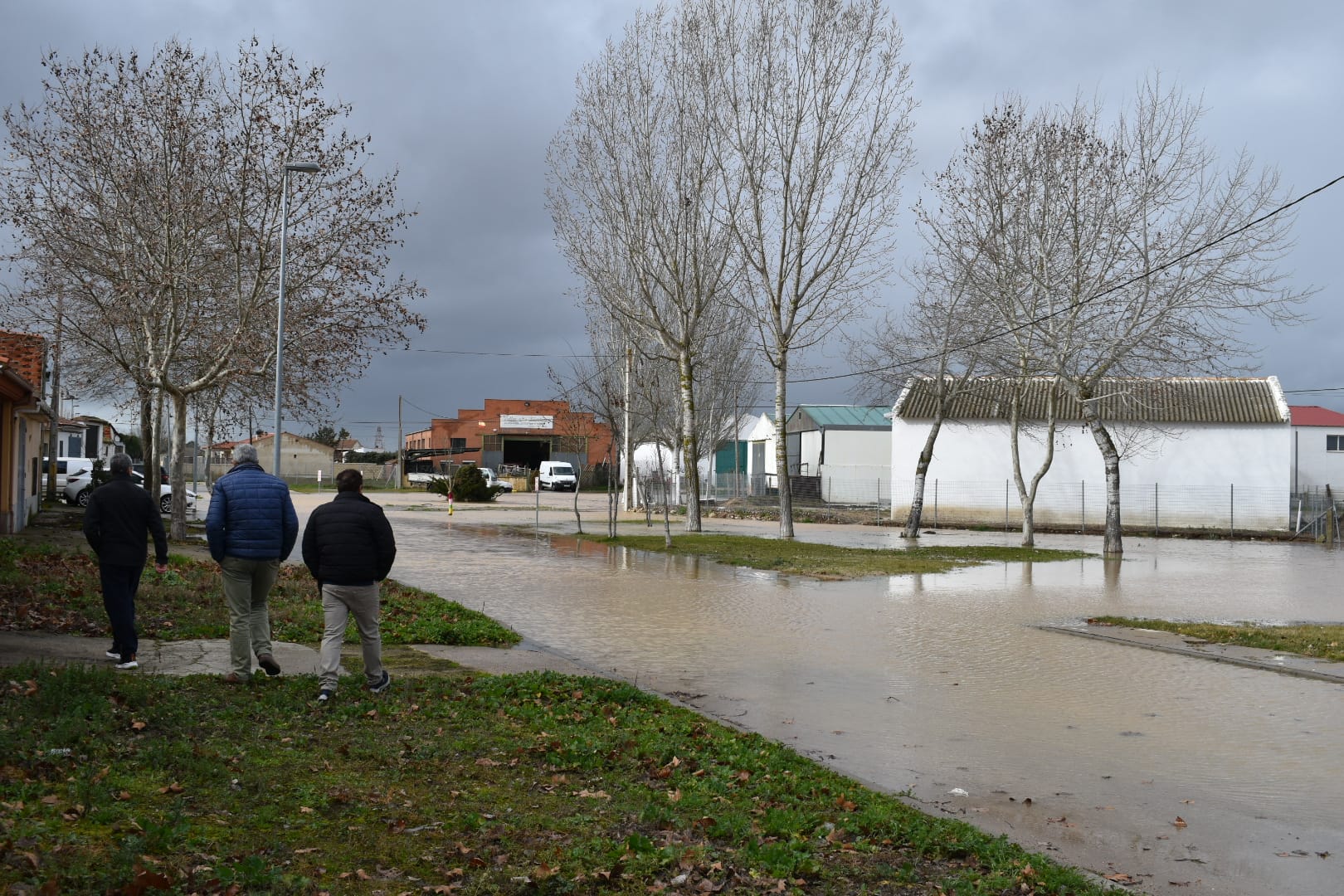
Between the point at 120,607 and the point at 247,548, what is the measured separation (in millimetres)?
1302

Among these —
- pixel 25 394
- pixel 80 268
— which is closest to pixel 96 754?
pixel 25 394

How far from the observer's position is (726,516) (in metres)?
48.1

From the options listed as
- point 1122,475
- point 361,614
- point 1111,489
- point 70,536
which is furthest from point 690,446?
point 361,614

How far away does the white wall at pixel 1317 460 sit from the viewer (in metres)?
57.7

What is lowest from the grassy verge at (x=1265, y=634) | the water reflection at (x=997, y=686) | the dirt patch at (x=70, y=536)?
the water reflection at (x=997, y=686)

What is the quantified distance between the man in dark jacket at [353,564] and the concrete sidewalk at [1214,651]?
339 inches

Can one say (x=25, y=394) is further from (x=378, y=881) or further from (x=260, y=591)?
(x=378, y=881)

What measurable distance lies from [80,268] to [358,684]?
17918mm

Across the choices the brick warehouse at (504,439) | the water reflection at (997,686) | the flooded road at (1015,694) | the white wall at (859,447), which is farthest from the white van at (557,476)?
the flooded road at (1015,694)

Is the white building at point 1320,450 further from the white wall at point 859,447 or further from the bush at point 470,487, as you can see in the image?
the bush at point 470,487

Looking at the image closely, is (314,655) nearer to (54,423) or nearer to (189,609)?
(189,609)

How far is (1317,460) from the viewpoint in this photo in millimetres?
60312

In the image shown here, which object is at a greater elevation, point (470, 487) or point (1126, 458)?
point (1126, 458)

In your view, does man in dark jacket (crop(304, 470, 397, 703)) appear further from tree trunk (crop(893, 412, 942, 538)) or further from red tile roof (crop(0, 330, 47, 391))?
tree trunk (crop(893, 412, 942, 538))
